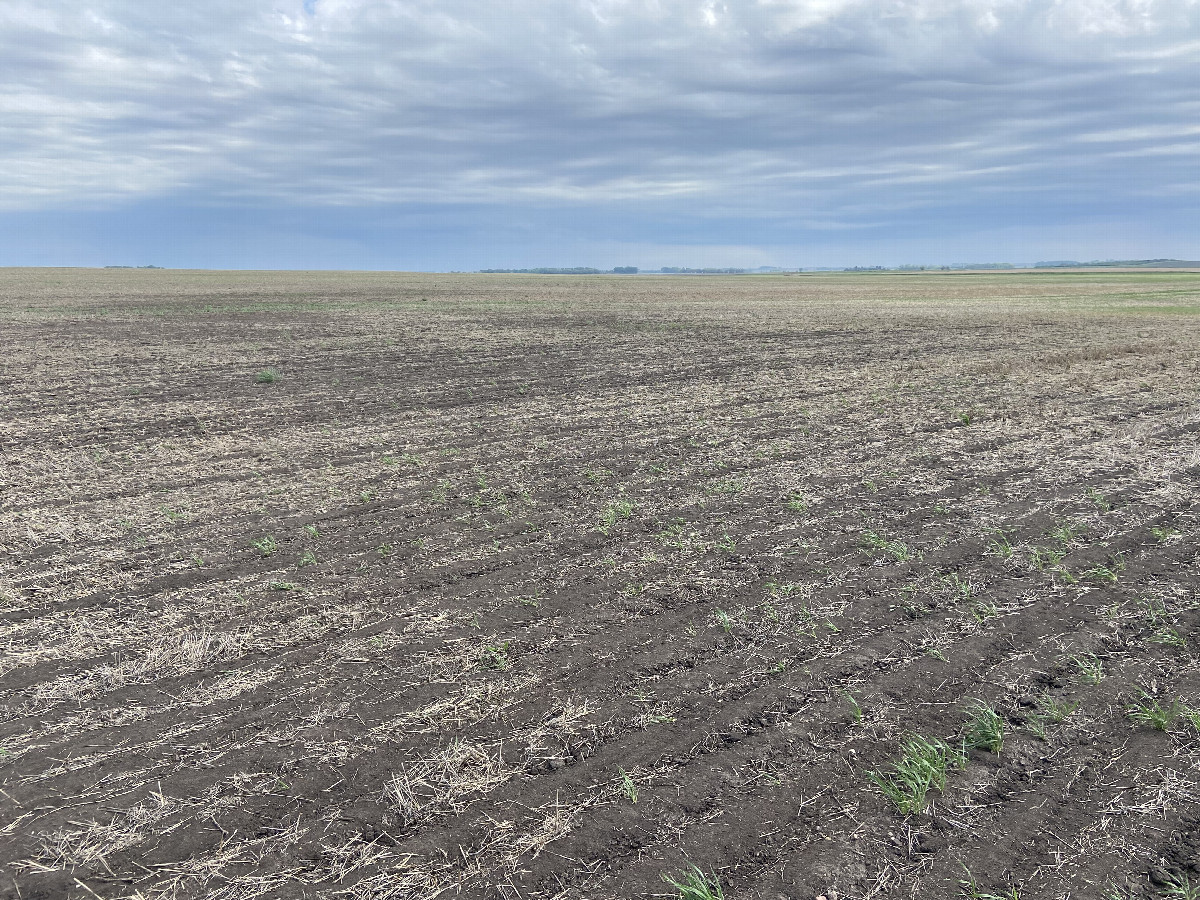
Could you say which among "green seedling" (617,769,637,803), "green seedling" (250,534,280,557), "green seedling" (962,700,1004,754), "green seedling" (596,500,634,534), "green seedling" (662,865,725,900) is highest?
"green seedling" (596,500,634,534)

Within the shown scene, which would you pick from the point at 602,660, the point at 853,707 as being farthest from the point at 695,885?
the point at 602,660

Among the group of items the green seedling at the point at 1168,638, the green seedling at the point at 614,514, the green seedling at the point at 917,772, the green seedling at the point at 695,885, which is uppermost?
the green seedling at the point at 614,514

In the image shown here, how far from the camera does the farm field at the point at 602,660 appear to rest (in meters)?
3.34

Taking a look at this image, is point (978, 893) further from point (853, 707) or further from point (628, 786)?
point (628, 786)

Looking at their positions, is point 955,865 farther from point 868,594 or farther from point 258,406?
point 258,406

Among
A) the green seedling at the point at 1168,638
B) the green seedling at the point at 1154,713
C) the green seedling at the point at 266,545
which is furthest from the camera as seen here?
the green seedling at the point at 266,545

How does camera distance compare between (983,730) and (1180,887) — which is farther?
(983,730)

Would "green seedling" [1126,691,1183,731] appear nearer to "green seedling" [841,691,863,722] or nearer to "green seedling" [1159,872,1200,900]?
"green seedling" [1159,872,1200,900]

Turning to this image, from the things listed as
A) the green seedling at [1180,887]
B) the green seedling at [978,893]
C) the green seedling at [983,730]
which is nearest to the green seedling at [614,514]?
the green seedling at [983,730]

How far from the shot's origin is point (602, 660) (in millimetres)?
4945

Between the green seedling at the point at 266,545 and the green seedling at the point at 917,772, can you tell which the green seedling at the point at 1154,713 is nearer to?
the green seedling at the point at 917,772

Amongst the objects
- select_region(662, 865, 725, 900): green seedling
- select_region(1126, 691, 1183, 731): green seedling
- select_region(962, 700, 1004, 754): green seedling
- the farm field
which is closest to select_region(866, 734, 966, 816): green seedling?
the farm field

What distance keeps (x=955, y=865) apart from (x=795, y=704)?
1.28 m

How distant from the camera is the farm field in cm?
334
